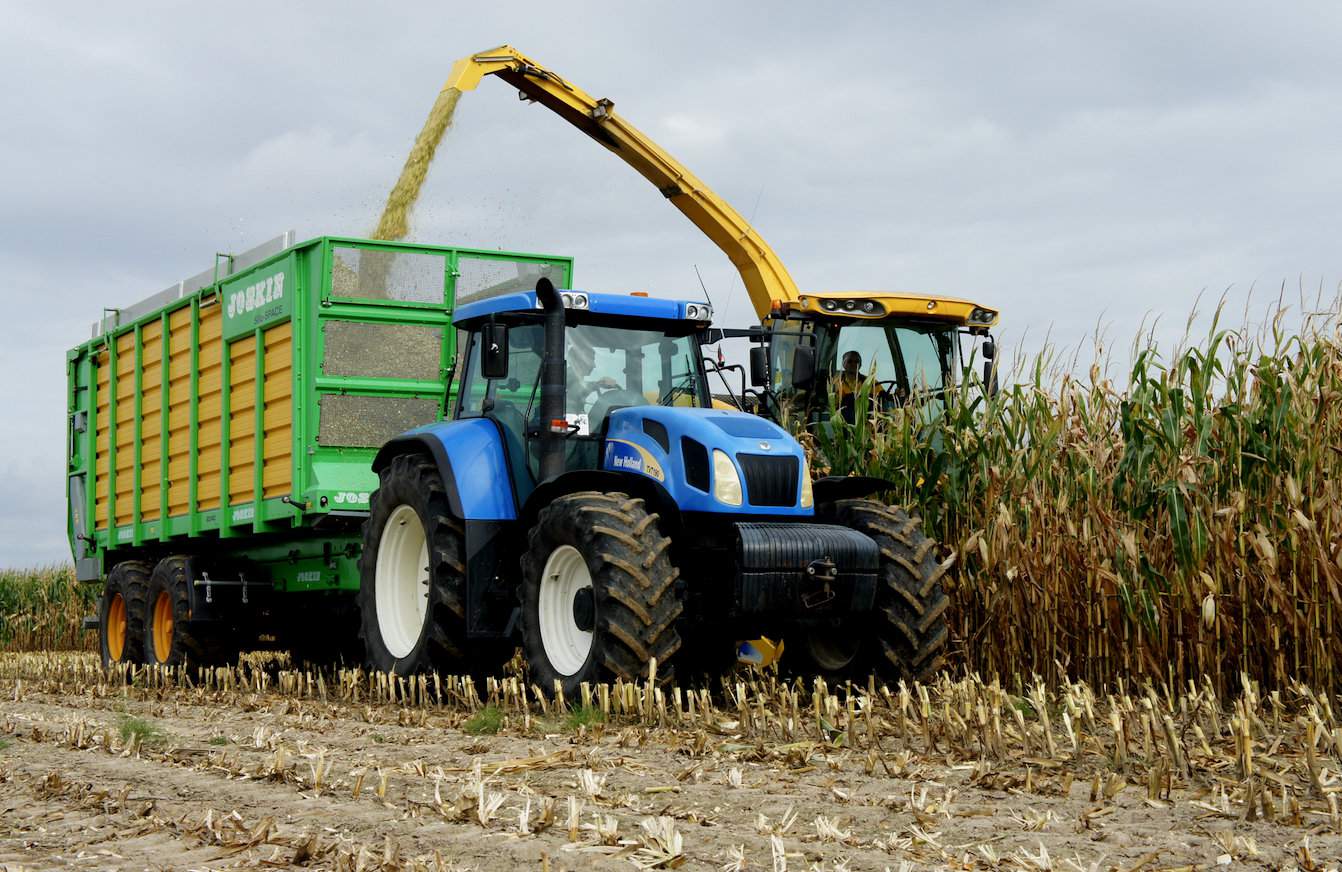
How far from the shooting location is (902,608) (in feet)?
26.7

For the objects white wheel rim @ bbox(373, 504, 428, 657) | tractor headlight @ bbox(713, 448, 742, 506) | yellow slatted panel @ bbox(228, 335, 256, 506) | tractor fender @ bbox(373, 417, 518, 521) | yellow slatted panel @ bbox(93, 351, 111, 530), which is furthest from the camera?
yellow slatted panel @ bbox(93, 351, 111, 530)

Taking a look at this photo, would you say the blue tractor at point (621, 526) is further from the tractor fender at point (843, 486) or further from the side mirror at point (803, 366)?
the side mirror at point (803, 366)

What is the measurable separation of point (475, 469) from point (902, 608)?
2.44 metres

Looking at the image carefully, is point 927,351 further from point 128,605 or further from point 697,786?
point 697,786

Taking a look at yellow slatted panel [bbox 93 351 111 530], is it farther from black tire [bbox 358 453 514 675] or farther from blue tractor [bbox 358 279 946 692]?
black tire [bbox 358 453 514 675]

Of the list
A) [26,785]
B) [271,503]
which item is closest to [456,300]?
[271,503]

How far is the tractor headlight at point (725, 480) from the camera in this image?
7.87m

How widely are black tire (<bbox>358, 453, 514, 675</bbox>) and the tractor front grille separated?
68.1 inches

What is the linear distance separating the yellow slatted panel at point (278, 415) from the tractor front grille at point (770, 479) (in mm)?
3884

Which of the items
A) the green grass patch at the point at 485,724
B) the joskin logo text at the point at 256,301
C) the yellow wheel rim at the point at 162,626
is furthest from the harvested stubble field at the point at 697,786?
the yellow wheel rim at the point at 162,626

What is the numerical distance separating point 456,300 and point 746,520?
370 cm

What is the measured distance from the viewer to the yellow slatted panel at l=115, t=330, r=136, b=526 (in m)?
13.5

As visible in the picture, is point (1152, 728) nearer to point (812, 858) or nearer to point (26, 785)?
point (812, 858)

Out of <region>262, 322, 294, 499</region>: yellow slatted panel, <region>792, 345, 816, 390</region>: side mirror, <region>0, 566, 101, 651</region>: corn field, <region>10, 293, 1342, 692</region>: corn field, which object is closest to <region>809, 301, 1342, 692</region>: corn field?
<region>10, 293, 1342, 692</region>: corn field
